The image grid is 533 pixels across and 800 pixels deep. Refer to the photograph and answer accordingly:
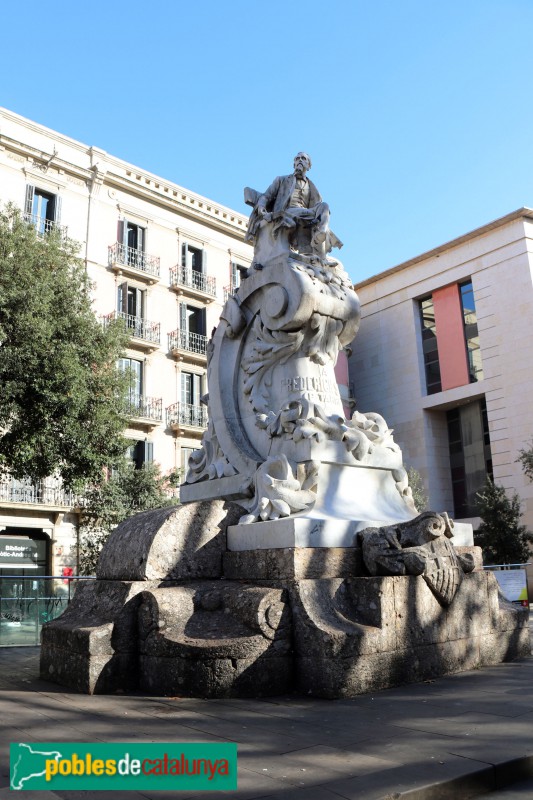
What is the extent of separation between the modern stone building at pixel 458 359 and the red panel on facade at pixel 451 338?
49 millimetres

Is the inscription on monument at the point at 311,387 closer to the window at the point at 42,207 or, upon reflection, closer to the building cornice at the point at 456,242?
the window at the point at 42,207

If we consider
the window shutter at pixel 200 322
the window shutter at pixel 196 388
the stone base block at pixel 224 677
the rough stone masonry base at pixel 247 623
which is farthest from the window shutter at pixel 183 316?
the stone base block at pixel 224 677

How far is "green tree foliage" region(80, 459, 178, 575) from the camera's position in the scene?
2264 cm

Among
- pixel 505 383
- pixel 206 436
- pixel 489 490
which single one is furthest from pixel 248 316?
pixel 505 383

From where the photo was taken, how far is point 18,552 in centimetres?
2359

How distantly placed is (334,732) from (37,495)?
21.6 m

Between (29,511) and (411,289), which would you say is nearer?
(29,511)

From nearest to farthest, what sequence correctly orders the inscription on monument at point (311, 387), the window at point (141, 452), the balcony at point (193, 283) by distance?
the inscription on monument at point (311, 387), the window at point (141, 452), the balcony at point (193, 283)

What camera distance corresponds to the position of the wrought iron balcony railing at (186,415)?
27795 millimetres

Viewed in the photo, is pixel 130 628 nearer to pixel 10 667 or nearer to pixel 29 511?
pixel 10 667

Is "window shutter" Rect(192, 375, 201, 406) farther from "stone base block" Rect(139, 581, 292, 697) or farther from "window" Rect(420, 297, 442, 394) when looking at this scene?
"stone base block" Rect(139, 581, 292, 697)

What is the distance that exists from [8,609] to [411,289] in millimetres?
28163

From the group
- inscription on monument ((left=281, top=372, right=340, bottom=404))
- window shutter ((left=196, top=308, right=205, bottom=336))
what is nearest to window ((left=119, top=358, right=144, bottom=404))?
window shutter ((left=196, top=308, right=205, bottom=336))

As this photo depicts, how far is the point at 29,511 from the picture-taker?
2375 centimetres
